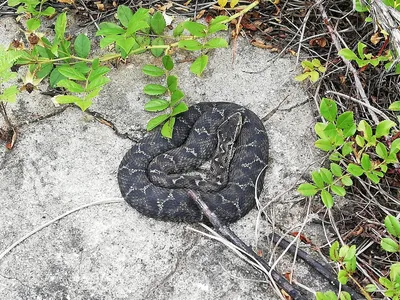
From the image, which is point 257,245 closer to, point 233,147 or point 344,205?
point 344,205

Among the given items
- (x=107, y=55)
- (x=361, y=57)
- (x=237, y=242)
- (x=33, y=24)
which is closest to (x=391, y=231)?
(x=237, y=242)

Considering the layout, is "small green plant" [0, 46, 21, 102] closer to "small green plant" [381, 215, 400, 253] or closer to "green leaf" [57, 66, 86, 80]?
"green leaf" [57, 66, 86, 80]

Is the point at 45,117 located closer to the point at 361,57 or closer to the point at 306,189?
the point at 306,189

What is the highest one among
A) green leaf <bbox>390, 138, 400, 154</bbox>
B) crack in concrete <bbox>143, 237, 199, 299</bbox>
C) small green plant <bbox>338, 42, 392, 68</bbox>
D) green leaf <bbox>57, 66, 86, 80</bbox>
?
small green plant <bbox>338, 42, 392, 68</bbox>

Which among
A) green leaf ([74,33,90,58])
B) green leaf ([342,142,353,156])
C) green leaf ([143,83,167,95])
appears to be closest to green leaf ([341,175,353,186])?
green leaf ([342,142,353,156])

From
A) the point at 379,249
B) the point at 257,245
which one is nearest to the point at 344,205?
the point at 379,249
